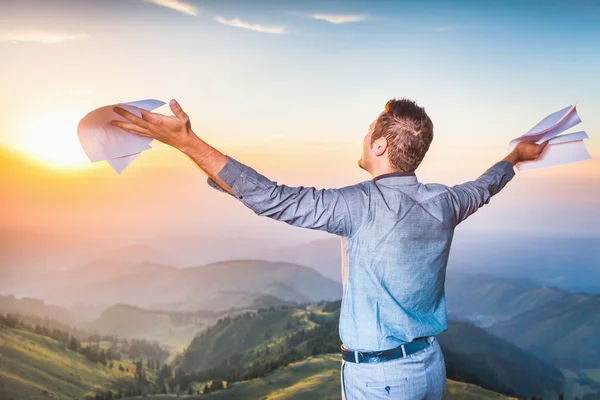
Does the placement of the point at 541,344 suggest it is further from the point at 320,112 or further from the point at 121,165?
the point at 121,165

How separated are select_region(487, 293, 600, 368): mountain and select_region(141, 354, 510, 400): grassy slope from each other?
1.93 metres

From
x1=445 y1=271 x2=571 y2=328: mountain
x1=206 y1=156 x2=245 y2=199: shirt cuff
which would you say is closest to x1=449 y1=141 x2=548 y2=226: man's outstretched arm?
x1=206 y1=156 x2=245 y2=199: shirt cuff

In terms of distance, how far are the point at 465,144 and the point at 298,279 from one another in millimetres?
2179

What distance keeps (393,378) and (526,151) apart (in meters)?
1.12

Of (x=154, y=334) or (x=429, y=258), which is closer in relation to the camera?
(x=429, y=258)

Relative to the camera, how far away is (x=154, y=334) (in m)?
5.49

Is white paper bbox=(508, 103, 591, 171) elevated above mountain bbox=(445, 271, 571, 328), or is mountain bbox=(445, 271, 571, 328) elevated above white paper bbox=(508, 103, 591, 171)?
white paper bbox=(508, 103, 591, 171)

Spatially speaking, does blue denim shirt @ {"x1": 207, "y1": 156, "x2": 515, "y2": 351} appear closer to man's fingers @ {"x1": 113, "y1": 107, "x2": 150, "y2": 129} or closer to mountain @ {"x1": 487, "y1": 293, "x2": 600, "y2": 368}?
man's fingers @ {"x1": 113, "y1": 107, "x2": 150, "y2": 129}

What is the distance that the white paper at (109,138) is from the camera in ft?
4.76

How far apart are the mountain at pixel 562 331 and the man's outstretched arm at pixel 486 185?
428 centimetres

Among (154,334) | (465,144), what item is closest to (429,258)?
(465,144)

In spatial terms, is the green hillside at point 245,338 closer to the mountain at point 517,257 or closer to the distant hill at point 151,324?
the distant hill at point 151,324

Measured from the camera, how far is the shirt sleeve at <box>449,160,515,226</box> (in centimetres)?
174

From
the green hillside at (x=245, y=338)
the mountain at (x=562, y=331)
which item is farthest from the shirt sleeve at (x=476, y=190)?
the mountain at (x=562, y=331)
